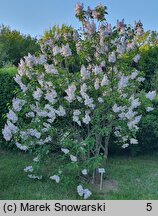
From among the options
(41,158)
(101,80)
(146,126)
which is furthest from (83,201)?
(146,126)

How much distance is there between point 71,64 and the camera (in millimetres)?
6164

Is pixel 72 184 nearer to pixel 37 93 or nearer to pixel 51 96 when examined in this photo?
pixel 51 96

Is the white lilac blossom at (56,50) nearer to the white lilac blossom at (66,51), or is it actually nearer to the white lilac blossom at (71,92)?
the white lilac blossom at (66,51)

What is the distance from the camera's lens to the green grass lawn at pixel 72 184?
17.3 ft

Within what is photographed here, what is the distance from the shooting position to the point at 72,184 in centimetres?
555

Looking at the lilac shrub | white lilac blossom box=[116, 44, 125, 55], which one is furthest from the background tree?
white lilac blossom box=[116, 44, 125, 55]

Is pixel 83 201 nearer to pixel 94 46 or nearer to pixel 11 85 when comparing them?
pixel 94 46

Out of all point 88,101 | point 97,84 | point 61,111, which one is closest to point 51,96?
point 61,111

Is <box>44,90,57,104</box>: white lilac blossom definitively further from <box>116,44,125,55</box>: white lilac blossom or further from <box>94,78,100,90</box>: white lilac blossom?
<box>116,44,125,55</box>: white lilac blossom

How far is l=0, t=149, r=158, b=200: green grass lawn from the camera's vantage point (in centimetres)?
528

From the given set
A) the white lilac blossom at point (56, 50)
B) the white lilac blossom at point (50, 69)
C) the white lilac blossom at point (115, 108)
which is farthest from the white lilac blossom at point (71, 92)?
the white lilac blossom at point (56, 50)

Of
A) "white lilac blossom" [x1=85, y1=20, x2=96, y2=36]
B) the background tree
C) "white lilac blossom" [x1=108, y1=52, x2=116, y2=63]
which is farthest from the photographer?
the background tree

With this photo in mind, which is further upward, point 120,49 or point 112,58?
point 120,49

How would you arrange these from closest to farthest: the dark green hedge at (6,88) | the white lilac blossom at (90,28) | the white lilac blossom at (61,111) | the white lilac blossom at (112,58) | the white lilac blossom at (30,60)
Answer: the white lilac blossom at (61,111) < the white lilac blossom at (112,58) < the white lilac blossom at (30,60) < the white lilac blossom at (90,28) < the dark green hedge at (6,88)
